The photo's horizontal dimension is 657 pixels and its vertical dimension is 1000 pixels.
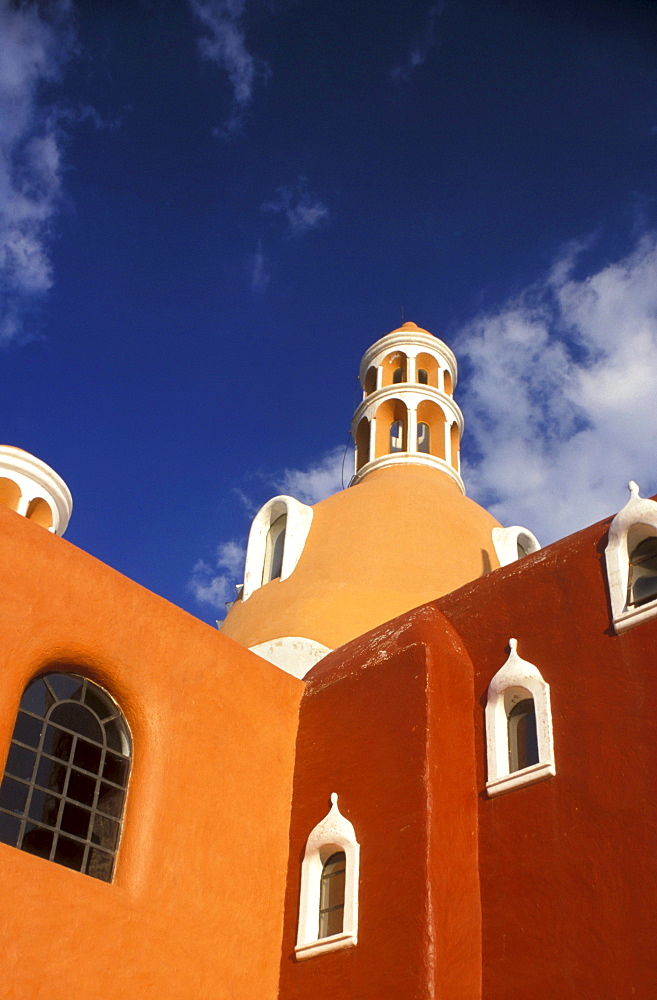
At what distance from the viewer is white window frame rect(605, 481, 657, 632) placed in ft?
27.2

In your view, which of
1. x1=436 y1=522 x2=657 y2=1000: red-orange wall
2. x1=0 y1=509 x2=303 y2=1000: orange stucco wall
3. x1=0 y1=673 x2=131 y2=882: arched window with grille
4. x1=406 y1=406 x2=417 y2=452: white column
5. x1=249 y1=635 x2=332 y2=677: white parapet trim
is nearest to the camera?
x1=436 y1=522 x2=657 y2=1000: red-orange wall

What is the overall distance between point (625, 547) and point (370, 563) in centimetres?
488

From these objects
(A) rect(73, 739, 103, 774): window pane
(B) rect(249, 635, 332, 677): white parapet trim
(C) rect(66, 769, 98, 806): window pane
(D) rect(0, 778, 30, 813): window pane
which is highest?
(B) rect(249, 635, 332, 677): white parapet trim

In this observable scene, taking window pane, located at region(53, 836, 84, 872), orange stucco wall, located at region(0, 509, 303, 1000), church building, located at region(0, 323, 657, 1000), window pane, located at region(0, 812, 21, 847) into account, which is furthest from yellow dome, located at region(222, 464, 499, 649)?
window pane, located at region(0, 812, 21, 847)

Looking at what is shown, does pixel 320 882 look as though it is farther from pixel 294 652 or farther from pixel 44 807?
pixel 294 652

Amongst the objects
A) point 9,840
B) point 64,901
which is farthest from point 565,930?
point 9,840

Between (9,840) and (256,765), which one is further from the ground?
(256,765)

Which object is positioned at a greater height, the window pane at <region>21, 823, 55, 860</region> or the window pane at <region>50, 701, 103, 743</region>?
the window pane at <region>50, 701, 103, 743</region>

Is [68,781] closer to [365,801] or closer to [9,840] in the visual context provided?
[9,840]

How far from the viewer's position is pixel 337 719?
9.88 meters

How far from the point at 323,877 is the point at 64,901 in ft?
8.44

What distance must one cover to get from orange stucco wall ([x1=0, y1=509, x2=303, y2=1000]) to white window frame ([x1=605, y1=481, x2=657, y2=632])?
11.5 ft

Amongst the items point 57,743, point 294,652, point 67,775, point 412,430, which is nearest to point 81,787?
point 67,775

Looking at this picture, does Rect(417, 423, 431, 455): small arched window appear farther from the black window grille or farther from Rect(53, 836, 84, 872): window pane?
Rect(53, 836, 84, 872): window pane
